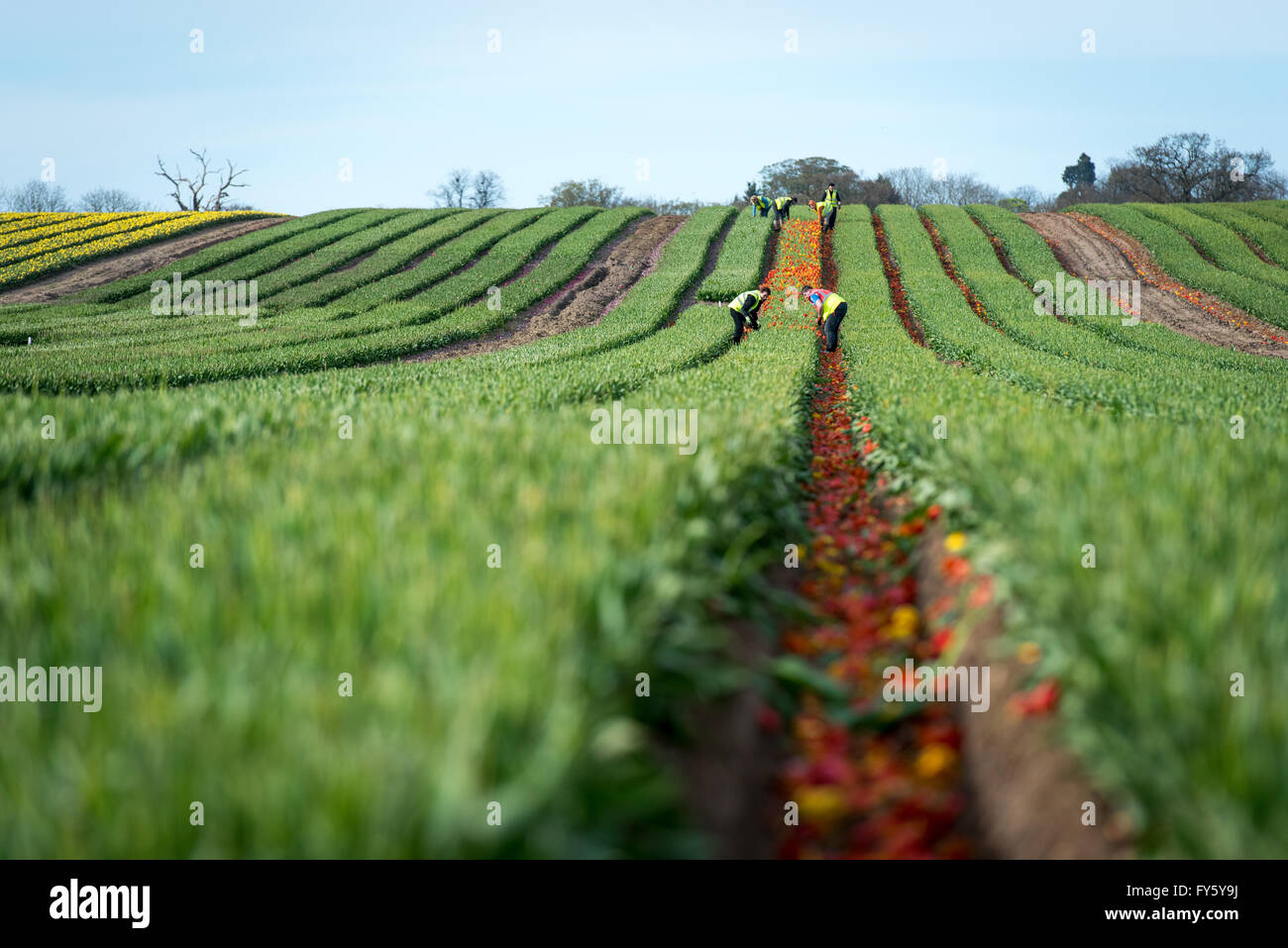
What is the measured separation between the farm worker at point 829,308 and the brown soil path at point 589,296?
37.4 feet

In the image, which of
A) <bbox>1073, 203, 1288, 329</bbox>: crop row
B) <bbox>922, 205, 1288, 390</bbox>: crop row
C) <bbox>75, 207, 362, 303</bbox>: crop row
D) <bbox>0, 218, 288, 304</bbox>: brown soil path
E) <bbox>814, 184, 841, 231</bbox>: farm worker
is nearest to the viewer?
<bbox>922, 205, 1288, 390</bbox>: crop row

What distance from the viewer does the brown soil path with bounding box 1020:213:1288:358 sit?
26.0m

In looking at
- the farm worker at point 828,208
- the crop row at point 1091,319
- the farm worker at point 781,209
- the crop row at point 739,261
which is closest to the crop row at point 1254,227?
the crop row at point 1091,319

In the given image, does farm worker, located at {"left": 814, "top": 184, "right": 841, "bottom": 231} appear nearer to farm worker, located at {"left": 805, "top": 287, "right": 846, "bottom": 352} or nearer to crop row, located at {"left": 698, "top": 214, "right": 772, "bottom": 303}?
crop row, located at {"left": 698, "top": 214, "right": 772, "bottom": 303}

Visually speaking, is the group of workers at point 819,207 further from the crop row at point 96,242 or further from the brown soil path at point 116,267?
the crop row at point 96,242

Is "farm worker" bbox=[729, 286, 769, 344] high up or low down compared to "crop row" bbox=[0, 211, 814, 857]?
up

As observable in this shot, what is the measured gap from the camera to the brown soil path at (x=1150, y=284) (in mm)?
26047

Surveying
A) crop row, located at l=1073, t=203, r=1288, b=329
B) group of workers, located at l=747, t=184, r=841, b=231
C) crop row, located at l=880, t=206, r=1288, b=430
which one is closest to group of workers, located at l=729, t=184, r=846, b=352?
crop row, located at l=880, t=206, r=1288, b=430

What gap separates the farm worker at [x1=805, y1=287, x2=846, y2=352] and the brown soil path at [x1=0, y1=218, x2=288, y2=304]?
32.4 meters

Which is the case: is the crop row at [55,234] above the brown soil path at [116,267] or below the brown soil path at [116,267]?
above

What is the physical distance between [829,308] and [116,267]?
3664cm

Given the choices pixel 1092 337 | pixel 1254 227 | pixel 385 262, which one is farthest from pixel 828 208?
pixel 1254 227

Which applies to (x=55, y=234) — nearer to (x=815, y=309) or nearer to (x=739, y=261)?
(x=739, y=261)
